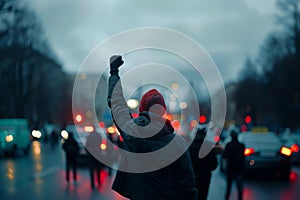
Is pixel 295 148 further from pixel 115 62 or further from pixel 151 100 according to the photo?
pixel 115 62

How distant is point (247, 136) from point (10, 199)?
9.97m

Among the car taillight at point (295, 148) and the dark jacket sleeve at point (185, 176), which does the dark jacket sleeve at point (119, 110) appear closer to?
the dark jacket sleeve at point (185, 176)

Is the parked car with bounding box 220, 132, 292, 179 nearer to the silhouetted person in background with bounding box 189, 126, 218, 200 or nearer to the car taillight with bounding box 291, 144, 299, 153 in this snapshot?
the car taillight with bounding box 291, 144, 299, 153

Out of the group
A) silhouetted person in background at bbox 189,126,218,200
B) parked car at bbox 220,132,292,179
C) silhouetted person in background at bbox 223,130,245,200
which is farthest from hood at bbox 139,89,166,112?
parked car at bbox 220,132,292,179

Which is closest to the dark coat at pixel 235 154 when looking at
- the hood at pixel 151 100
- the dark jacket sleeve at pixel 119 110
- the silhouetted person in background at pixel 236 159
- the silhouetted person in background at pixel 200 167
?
the silhouetted person in background at pixel 236 159

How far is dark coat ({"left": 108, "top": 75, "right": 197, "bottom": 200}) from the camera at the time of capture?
3.81m

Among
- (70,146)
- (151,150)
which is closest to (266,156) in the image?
(70,146)

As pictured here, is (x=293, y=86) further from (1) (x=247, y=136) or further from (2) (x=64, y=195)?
(2) (x=64, y=195)

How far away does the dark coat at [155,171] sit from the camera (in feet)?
12.5

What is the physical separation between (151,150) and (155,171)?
0.16m

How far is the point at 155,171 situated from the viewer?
385 centimetres

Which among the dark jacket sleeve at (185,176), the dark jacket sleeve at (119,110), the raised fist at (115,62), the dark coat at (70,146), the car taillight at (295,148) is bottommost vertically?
the car taillight at (295,148)

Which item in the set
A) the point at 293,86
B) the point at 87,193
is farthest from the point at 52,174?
the point at 293,86

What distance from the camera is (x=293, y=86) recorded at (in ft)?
187
